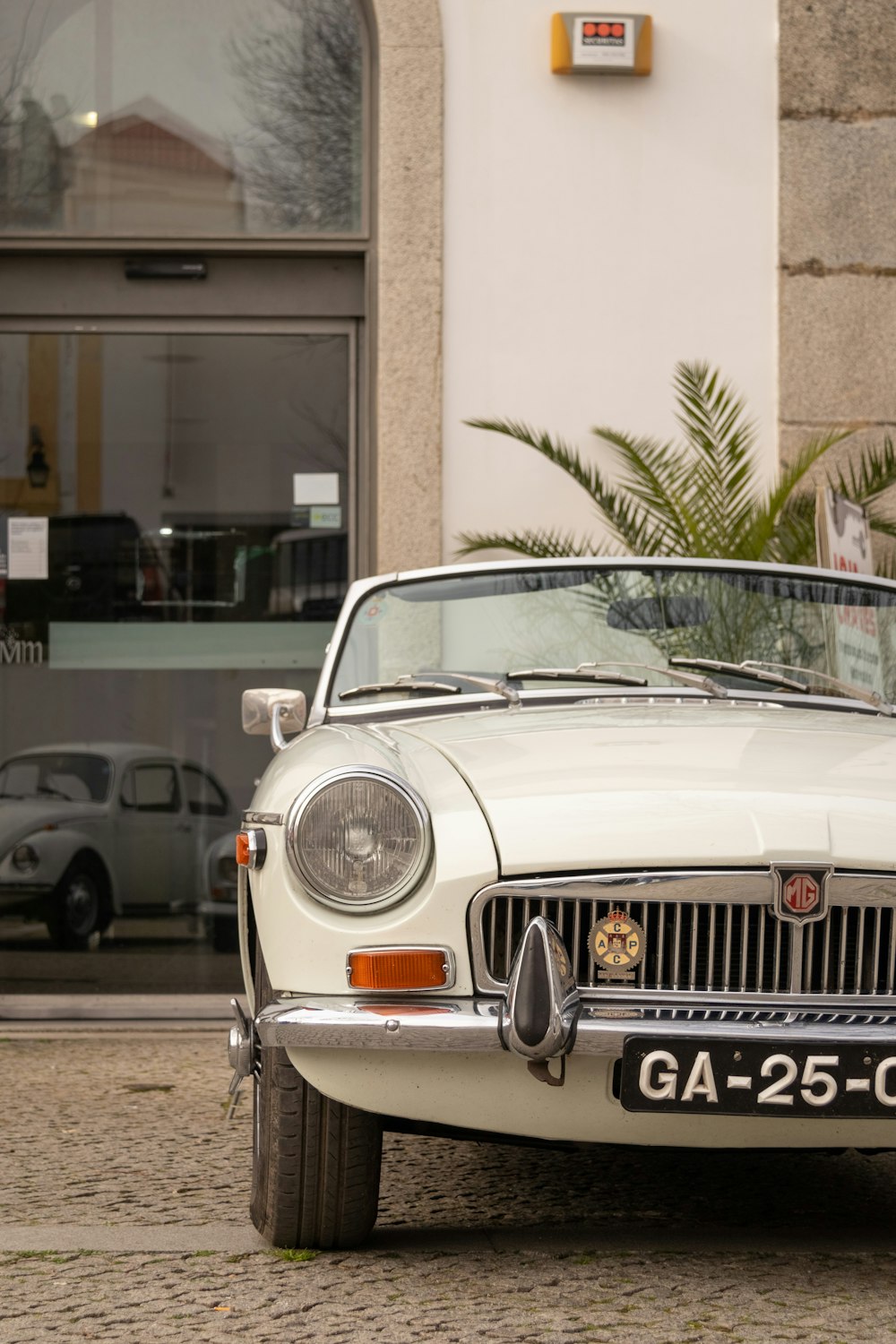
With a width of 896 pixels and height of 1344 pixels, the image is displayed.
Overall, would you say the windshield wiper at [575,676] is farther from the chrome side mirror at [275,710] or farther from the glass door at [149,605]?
the glass door at [149,605]

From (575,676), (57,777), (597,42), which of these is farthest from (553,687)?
(597,42)

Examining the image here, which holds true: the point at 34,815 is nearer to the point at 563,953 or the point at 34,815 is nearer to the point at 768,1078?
the point at 563,953

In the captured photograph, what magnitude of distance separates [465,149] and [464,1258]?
211 inches

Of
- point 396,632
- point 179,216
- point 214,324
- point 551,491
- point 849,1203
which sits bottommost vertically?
point 849,1203

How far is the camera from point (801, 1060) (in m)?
2.66

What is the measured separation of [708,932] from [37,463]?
16.9 feet

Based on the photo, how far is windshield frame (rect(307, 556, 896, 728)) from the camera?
3816 millimetres

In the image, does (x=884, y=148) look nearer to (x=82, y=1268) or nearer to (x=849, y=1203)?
(x=849, y=1203)

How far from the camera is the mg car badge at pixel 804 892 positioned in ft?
9.12

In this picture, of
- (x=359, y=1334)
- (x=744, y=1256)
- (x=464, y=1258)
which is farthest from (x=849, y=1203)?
(x=359, y=1334)

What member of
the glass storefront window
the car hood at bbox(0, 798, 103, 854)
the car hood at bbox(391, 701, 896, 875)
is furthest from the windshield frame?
the glass storefront window

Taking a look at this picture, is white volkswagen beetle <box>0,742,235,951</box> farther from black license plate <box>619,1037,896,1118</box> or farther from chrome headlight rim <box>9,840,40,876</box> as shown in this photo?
black license plate <box>619,1037,896,1118</box>

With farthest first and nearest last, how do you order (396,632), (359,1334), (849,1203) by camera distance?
(396,632), (849,1203), (359,1334)

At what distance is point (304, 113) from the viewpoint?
737 cm
